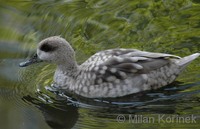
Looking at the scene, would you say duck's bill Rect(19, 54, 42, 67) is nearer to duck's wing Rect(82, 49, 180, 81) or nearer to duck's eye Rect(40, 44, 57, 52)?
duck's eye Rect(40, 44, 57, 52)

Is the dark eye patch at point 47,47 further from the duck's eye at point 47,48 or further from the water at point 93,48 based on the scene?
the water at point 93,48

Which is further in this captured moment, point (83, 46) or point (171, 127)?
point (83, 46)

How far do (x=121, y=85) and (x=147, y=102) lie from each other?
0.47 meters

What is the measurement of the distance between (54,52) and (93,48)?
1165 millimetres

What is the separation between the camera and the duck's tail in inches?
326

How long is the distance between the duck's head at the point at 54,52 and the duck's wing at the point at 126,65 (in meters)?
0.56

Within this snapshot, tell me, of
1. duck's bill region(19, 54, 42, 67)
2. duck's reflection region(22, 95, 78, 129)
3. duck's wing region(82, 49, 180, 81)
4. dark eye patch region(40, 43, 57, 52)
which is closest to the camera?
duck's reflection region(22, 95, 78, 129)

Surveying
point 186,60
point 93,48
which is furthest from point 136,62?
point 93,48

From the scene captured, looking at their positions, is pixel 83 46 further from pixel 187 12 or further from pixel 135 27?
pixel 187 12

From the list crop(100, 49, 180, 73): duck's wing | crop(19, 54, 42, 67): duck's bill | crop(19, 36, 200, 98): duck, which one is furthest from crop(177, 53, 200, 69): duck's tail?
crop(19, 54, 42, 67): duck's bill

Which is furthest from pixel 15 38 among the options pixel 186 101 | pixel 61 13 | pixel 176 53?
pixel 186 101

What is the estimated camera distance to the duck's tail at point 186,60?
27.1 feet

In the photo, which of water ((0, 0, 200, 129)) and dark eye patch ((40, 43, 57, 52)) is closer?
water ((0, 0, 200, 129))

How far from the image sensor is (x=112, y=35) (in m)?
9.77
